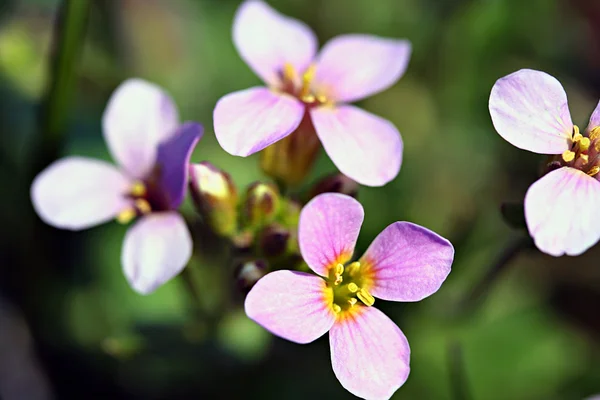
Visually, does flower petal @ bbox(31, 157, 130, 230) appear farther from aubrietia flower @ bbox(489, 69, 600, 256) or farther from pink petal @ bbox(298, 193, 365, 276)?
aubrietia flower @ bbox(489, 69, 600, 256)

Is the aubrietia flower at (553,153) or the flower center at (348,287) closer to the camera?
the aubrietia flower at (553,153)

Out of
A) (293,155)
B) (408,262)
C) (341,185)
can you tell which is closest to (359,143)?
(341,185)

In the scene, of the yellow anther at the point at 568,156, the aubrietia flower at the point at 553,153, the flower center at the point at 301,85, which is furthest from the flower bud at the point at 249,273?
the yellow anther at the point at 568,156

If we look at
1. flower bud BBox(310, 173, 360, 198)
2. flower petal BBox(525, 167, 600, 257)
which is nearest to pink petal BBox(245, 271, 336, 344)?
flower bud BBox(310, 173, 360, 198)

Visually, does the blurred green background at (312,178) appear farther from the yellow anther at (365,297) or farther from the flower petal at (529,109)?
the flower petal at (529,109)

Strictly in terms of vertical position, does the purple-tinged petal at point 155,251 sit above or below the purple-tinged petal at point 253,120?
below

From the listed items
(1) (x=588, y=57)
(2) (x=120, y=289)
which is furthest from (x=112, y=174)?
(1) (x=588, y=57)

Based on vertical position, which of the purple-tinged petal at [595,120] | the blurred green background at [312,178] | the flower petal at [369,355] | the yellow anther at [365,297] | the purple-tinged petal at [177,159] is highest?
the purple-tinged petal at [595,120]

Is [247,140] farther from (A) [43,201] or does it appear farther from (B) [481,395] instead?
(B) [481,395]
